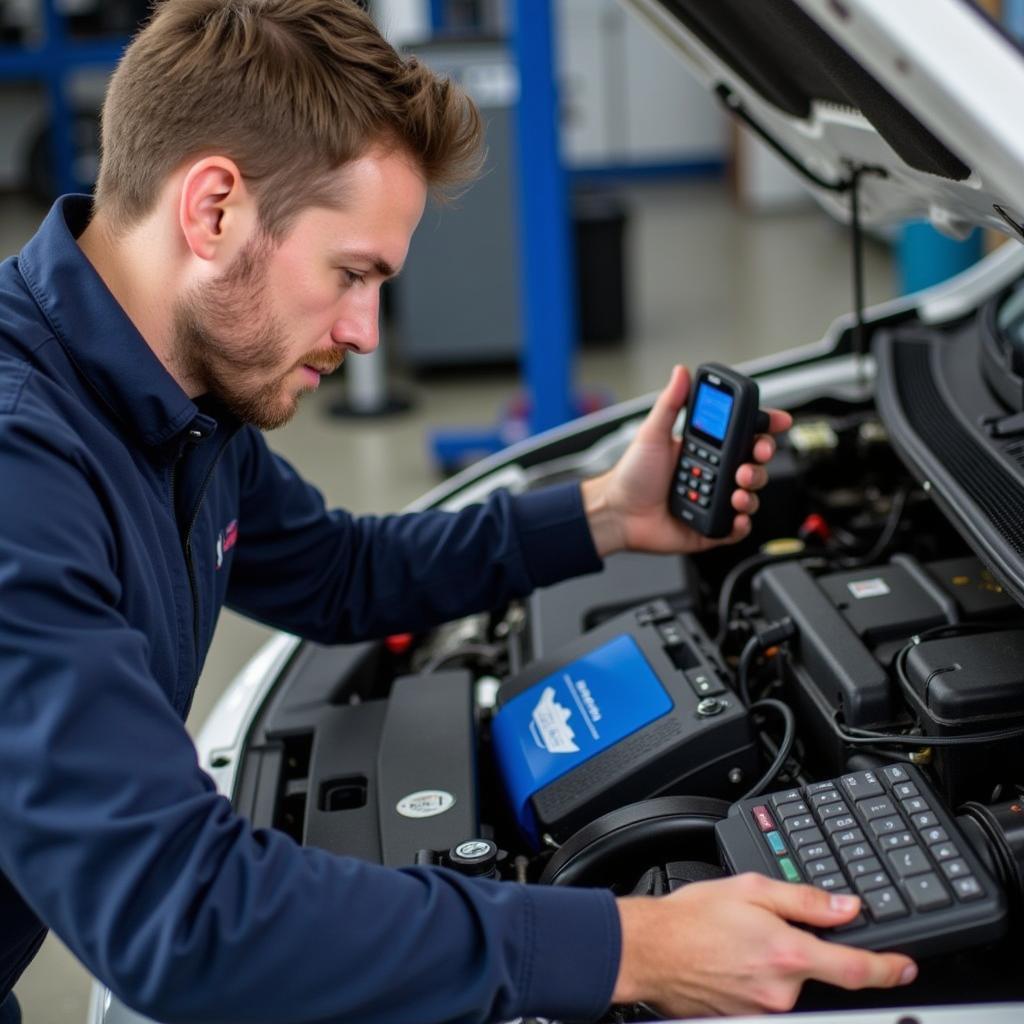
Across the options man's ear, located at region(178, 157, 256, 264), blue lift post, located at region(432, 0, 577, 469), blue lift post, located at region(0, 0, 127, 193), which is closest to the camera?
man's ear, located at region(178, 157, 256, 264)

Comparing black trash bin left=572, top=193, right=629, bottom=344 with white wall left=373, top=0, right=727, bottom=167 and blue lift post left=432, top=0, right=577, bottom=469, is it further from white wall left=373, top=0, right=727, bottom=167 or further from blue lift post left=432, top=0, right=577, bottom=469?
white wall left=373, top=0, right=727, bottom=167

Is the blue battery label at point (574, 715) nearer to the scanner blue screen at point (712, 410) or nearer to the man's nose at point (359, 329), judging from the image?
the scanner blue screen at point (712, 410)

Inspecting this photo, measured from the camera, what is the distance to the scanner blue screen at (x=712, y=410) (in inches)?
55.3

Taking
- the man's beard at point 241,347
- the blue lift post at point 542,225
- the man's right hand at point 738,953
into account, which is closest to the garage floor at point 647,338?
the blue lift post at point 542,225

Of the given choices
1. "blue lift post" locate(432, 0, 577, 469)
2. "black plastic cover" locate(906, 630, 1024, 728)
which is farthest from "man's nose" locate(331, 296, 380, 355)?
"blue lift post" locate(432, 0, 577, 469)

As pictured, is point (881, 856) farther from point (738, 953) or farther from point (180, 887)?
point (180, 887)

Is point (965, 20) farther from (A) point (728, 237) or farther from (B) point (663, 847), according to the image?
(A) point (728, 237)

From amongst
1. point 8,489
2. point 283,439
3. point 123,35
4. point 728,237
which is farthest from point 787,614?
point 123,35

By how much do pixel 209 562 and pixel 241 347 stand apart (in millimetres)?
266

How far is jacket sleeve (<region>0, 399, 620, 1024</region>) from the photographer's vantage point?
0.81 metres

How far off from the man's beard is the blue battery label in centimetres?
37

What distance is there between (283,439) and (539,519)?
2.93m

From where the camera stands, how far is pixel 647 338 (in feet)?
16.8

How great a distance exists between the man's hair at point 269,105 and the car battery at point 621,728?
49cm
